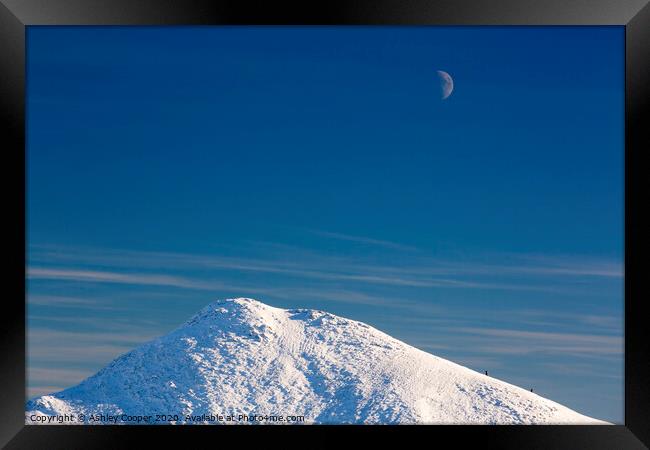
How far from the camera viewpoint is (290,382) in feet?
24.9

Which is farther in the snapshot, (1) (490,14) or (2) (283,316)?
(2) (283,316)

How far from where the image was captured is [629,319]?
A: 2.70m

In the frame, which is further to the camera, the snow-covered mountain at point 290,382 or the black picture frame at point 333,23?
the snow-covered mountain at point 290,382

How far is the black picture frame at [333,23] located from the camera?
266 centimetres

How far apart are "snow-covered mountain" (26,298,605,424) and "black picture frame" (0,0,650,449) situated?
3.79m

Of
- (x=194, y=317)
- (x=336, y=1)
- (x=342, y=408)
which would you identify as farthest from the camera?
(x=194, y=317)

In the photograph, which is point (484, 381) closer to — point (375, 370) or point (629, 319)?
point (375, 370)

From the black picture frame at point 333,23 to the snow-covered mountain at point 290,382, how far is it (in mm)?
3795

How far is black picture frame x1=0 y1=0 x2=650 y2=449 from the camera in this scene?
2.66 m

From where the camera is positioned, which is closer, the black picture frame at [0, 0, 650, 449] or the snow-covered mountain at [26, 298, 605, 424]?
the black picture frame at [0, 0, 650, 449]

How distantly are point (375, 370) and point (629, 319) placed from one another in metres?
4.91

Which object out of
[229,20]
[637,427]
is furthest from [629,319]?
[229,20]

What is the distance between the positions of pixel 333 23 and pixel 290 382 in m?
5.65

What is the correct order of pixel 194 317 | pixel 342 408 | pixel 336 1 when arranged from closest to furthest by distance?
pixel 336 1, pixel 342 408, pixel 194 317
